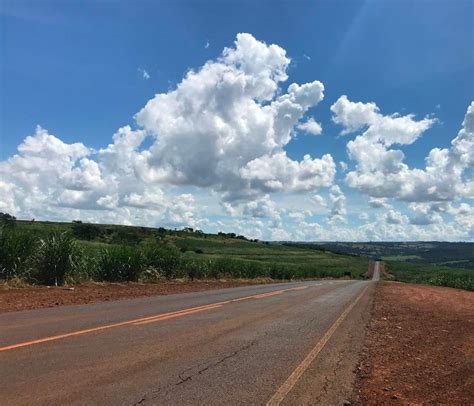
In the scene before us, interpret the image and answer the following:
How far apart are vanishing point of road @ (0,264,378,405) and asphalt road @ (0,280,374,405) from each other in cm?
1

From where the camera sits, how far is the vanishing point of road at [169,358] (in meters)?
5.65

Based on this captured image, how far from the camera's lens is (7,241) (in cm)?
1731

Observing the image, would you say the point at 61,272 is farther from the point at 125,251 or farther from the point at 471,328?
the point at 471,328

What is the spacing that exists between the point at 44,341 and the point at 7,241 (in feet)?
34.7

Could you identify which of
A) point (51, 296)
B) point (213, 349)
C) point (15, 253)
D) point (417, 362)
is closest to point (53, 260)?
point (15, 253)

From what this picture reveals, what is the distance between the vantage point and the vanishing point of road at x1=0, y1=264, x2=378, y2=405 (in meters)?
5.65

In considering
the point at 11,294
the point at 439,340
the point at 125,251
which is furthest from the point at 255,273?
the point at 439,340

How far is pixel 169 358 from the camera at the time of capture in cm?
742

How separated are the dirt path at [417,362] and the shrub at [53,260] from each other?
1183 cm

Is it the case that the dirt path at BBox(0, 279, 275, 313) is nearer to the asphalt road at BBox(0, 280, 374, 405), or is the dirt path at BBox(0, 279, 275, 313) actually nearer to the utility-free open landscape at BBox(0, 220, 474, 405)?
the utility-free open landscape at BBox(0, 220, 474, 405)

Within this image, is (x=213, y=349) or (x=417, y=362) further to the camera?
(x=417, y=362)

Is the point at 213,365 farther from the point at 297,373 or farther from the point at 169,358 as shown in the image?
the point at 297,373

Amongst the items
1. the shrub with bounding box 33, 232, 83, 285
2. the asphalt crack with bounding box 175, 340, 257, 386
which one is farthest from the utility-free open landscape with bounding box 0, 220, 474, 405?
the shrub with bounding box 33, 232, 83, 285

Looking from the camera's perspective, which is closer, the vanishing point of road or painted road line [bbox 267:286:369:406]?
the vanishing point of road
